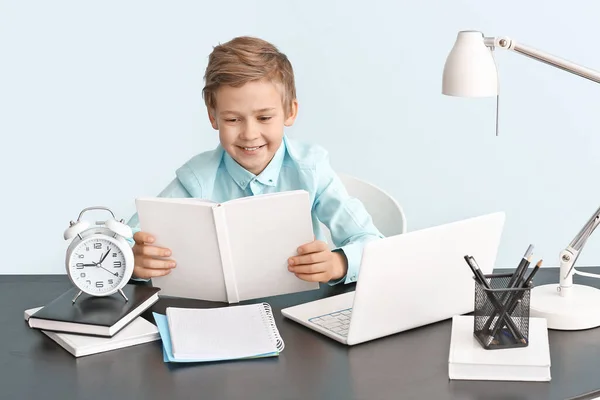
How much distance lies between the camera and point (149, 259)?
1860 millimetres

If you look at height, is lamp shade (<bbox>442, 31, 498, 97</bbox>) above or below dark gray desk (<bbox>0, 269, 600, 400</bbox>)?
above

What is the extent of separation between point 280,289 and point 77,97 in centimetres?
233

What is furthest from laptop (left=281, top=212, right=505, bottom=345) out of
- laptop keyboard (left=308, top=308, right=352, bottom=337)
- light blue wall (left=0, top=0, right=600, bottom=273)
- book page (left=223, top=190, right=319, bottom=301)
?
light blue wall (left=0, top=0, right=600, bottom=273)

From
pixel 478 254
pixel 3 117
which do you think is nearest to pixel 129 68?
pixel 3 117

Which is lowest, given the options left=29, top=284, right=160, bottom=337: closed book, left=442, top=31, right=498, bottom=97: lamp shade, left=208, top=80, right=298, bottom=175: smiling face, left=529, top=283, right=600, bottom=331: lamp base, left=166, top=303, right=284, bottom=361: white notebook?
left=529, top=283, right=600, bottom=331: lamp base

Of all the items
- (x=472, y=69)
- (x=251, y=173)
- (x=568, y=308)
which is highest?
(x=472, y=69)

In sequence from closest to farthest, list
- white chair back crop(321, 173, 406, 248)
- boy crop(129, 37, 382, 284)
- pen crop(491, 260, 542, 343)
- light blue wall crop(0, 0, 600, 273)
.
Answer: pen crop(491, 260, 542, 343) < boy crop(129, 37, 382, 284) < white chair back crop(321, 173, 406, 248) < light blue wall crop(0, 0, 600, 273)

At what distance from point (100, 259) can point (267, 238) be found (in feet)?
1.12

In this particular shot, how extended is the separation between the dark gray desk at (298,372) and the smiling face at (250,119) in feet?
1.73

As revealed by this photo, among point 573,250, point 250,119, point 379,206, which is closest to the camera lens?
point 573,250

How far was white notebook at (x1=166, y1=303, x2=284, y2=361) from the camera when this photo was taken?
1571 millimetres

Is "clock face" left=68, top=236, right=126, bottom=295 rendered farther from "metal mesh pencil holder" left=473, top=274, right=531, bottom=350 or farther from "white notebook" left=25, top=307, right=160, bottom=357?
"metal mesh pencil holder" left=473, top=274, right=531, bottom=350

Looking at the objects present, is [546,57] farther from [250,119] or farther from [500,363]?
[250,119]

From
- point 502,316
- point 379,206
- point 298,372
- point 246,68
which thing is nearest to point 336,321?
point 298,372
